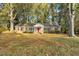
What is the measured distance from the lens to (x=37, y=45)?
3871mm

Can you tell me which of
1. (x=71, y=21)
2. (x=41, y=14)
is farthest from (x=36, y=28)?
(x=71, y=21)

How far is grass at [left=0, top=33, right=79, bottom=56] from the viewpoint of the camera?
12.6 feet

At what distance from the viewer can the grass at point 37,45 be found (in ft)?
12.6

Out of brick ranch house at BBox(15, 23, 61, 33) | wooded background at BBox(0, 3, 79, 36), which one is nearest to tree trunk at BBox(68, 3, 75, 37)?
wooded background at BBox(0, 3, 79, 36)

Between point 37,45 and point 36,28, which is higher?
point 36,28

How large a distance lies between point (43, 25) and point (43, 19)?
0.07 m

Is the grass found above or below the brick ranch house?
below

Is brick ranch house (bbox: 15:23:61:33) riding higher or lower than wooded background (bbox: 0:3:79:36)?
lower

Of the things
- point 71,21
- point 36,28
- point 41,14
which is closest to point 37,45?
point 36,28

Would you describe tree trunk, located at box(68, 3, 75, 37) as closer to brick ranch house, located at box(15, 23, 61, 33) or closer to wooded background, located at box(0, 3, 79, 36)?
wooded background, located at box(0, 3, 79, 36)

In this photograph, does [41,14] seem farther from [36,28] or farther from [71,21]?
[71,21]

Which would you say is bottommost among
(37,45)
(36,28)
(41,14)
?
(37,45)

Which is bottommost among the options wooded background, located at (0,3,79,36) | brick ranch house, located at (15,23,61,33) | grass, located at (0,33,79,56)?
grass, located at (0,33,79,56)

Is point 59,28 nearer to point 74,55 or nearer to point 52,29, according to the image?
point 52,29
